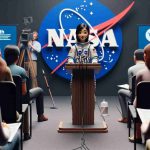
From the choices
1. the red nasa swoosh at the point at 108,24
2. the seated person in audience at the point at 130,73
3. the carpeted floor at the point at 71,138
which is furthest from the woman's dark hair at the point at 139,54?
the red nasa swoosh at the point at 108,24

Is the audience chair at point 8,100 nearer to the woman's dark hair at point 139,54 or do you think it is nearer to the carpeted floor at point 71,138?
the carpeted floor at point 71,138

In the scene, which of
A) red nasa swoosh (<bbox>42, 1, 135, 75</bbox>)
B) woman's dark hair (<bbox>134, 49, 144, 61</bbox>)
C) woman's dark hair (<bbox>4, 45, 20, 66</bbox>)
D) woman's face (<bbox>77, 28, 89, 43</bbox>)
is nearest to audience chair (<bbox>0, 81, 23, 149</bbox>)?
woman's dark hair (<bbox>4, 45, 20, 66</bbox>)

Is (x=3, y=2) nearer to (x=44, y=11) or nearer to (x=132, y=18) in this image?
(x=44, y=11)

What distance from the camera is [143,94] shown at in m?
3.64

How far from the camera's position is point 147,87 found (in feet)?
11.9

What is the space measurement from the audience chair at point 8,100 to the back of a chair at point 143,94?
49.2 inches

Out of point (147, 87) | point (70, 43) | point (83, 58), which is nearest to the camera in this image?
point (147, 87)

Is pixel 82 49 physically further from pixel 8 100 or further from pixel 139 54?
pixel 8 100

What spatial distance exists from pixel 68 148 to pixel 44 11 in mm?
4868

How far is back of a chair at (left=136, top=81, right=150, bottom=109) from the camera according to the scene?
3607 mm

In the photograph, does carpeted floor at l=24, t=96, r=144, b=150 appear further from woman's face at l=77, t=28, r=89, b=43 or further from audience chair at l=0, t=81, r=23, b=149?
woman's face at l=77, t=28, r=89, b=43

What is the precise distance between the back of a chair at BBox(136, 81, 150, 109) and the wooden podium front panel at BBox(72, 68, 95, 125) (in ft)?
5.91

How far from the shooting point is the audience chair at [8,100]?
320 centimetres

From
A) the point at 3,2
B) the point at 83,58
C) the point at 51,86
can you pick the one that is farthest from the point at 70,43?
the point at 83,58
